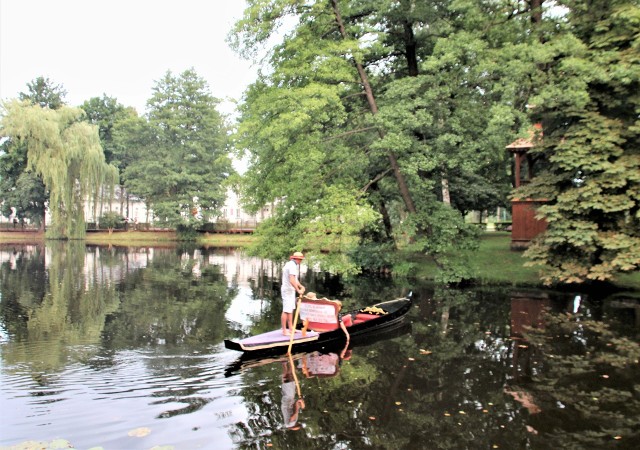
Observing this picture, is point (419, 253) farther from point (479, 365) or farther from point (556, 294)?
point (479, 365)

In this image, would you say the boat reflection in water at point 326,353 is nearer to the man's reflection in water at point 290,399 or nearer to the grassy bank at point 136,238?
the man's reflection in water at point 290,399

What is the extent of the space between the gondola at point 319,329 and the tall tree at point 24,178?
4783cm

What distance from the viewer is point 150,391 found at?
7.60 m

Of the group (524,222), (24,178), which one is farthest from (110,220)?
(524,222)

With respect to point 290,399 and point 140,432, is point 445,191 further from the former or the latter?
point 140,432

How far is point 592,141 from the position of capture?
15.0m

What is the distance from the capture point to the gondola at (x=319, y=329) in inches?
370

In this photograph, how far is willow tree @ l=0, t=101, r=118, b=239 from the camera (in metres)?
43.3

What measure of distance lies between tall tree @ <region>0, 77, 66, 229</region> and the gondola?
47.8m

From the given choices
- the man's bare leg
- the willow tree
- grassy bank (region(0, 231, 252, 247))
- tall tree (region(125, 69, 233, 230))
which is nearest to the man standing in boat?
the man's bare leg

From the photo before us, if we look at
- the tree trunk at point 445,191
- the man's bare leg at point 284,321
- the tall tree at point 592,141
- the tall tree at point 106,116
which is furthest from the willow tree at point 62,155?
the tall tree at point 592,141

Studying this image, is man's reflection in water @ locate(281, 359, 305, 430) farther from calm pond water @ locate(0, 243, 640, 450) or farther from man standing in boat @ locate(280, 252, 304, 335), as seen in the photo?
man standing in boat @ locate(280, 252, 304, 335)

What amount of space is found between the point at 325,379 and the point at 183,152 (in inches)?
1871

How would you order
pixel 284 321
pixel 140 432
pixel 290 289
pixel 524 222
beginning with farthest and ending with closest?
pixel 524 222
pixel 290 289
pixel 284 321
pixel 140 432
